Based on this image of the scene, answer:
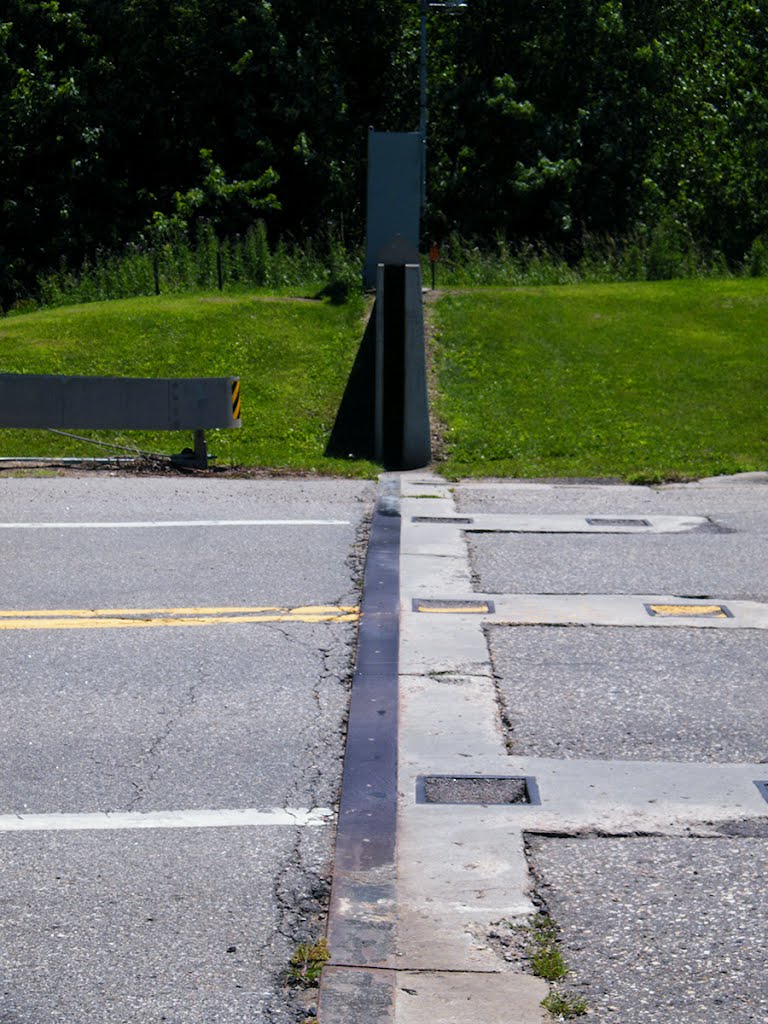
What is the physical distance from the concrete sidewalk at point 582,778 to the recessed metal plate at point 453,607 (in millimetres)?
24

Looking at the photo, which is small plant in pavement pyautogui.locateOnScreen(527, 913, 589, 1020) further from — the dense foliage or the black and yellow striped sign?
the dense foliage

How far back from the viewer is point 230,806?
5.70 metres

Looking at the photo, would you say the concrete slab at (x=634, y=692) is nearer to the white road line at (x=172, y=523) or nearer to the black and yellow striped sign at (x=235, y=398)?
the white road line at (x=172, y=523)

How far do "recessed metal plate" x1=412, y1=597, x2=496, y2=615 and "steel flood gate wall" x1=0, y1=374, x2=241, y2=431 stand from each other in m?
5.88

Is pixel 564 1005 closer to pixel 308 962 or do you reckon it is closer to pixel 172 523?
pixel 308 962

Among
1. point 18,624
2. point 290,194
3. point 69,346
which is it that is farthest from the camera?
point 290,194

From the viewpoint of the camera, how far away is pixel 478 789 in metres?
5.88

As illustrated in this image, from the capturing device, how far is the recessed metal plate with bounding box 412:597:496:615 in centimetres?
866

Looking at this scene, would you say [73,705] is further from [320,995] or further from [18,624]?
[320,995]

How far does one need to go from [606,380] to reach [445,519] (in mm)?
6575

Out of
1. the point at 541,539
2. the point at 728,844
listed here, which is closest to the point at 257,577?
the point at 541,539

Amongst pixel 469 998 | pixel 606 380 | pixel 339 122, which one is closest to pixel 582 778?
pixel 469 998

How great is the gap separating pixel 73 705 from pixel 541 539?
4.96 meters

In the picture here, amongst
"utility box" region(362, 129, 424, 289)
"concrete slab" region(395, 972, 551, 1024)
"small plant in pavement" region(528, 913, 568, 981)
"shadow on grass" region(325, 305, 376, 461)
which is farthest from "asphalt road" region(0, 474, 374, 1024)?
"utility box" region(362, 129, 424, 289)
